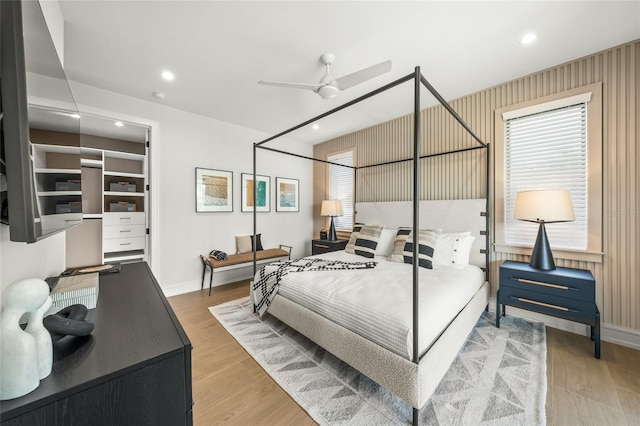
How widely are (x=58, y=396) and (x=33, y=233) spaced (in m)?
0.47

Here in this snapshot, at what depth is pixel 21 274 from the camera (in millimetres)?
868

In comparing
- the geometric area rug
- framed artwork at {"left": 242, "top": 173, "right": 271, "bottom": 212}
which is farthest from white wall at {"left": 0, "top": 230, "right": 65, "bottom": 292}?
framed artwork at {"left": 242, "top": 173, "right": 271, "bottom": 212}

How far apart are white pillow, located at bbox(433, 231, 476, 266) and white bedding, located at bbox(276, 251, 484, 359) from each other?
0.36ft

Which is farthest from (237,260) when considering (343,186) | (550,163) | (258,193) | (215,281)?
(550,163)

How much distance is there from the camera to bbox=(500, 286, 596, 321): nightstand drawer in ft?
6.71

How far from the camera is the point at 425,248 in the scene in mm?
2746

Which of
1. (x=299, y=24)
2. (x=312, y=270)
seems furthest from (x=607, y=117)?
(x=312, y=270)

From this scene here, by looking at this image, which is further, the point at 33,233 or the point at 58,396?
the point at 33,233

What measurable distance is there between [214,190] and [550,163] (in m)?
4.39

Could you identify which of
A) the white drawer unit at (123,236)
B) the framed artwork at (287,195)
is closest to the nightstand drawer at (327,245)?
the framed artwork at (287,195)

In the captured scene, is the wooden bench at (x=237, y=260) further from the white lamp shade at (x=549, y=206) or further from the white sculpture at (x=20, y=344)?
the white lamp shade at (x=549, y=206)

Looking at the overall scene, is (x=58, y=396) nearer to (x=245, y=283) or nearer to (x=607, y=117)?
(x=245, y=283)

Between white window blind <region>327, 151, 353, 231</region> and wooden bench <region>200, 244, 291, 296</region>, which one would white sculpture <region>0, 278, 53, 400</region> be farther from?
white window blind <region>327, 151, 353, 231</region>

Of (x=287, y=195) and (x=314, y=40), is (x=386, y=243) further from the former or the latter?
(x=314, y=40)
